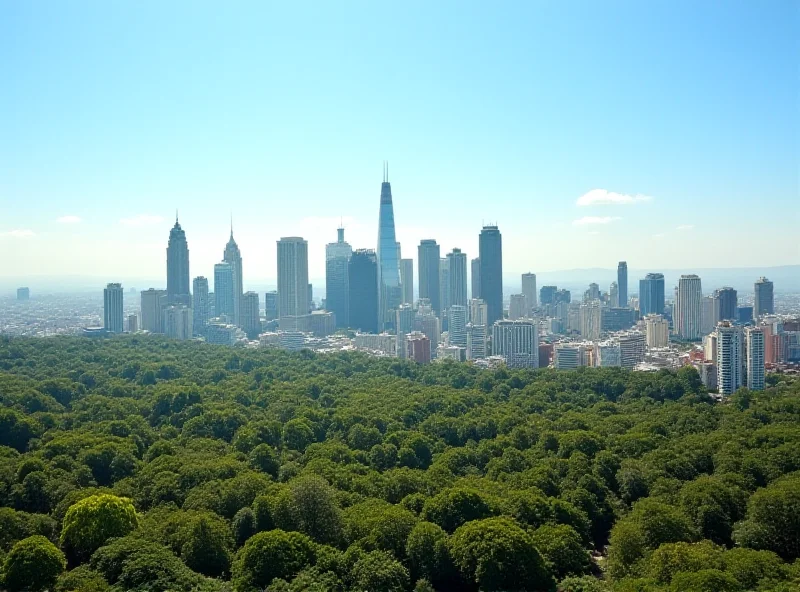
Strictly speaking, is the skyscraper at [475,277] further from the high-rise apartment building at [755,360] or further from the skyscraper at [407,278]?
the high-rise apartment building at [755,360]

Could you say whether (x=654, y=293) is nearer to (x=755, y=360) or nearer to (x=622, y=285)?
(x=622, y=285)

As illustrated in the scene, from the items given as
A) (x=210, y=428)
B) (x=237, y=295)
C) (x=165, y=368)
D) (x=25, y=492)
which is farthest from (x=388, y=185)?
(x=25, y=492)

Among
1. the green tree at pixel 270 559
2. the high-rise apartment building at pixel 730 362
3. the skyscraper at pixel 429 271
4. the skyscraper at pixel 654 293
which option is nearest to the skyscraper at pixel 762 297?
the skyscraper at pixel 654 293

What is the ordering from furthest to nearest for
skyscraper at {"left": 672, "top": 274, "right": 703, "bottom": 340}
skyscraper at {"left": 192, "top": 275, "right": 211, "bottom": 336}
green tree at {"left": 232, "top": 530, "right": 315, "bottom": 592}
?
skyscraper at {"left": 192, "top": 275, "right": 211, "bottom": 336}, skyscraper at {"left": 672, "top": 274, "right": 703, "bottom": 340}, green tree at {"left": 232, "top": 530, "right": 315, "bottom": 592}

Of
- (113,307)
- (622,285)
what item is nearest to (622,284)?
(622,285)

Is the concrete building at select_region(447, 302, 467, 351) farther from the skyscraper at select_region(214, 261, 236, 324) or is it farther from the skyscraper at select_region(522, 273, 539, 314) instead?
the skyscraper at select_region(214, 261, 236, 324)

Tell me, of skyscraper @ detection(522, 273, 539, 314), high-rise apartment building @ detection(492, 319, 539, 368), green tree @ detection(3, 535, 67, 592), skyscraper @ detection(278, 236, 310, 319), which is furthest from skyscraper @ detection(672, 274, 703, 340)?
green tree @ detection(3, 535, 67, 592)
